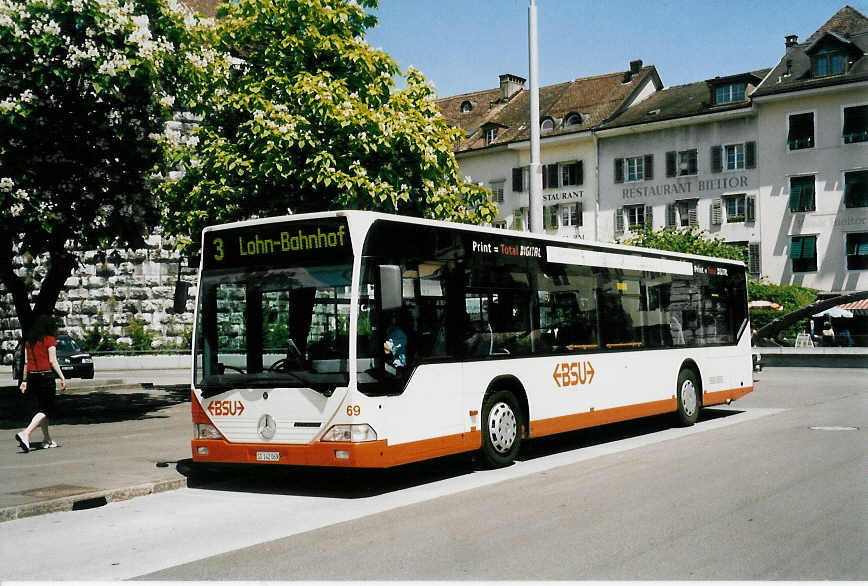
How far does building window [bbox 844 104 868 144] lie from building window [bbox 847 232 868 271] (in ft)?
16.7

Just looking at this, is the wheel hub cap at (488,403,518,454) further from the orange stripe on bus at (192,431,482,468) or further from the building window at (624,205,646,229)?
the building window at (624,205,646,229)

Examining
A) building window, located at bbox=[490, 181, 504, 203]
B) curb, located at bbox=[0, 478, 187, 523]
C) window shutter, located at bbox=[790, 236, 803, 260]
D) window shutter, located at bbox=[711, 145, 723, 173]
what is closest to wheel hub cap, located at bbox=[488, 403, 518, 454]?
curb, located at bbox=[0, 478, 187, 523]

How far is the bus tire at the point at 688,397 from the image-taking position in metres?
16.5

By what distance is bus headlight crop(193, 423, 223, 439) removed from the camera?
10781mm

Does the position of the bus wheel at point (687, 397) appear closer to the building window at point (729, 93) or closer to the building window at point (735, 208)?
the building window at point (735, 208)

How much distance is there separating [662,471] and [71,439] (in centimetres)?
907

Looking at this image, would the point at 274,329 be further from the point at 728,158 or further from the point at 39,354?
the point at 728,158

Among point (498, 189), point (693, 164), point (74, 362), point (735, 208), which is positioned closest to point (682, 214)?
point (693, 164)

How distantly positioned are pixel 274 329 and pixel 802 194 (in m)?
50.7

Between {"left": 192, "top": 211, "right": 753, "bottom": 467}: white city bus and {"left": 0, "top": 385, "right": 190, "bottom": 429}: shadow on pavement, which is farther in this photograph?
{"left": 0, "top": 385, "right": 190, "bottom": 429}: shadow on pavement

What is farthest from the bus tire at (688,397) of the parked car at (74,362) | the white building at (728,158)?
the white building at (728,158)

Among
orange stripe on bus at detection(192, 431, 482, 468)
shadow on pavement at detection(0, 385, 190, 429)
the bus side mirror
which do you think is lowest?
shadow on pavement at detection(0, 385, 190, 429)

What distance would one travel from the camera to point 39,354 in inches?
538

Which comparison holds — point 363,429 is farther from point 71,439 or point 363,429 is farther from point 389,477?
point 71,439
